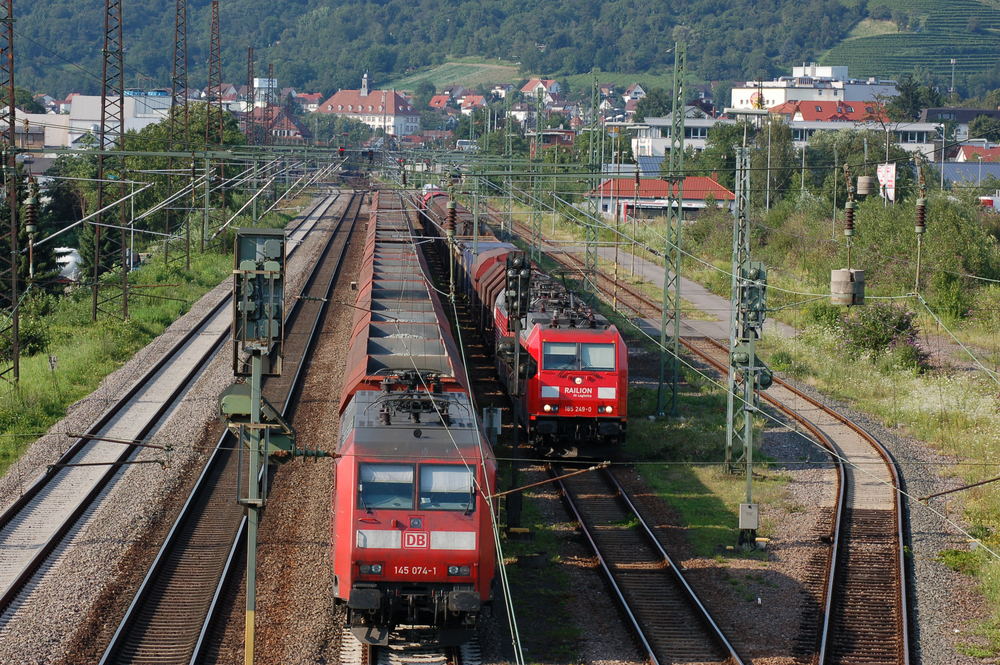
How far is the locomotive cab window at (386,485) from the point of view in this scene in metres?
14.3

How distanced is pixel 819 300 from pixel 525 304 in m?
25.7

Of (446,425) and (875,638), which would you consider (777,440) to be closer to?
(875,638)

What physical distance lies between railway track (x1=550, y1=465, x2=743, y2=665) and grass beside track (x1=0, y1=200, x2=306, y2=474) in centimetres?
1114

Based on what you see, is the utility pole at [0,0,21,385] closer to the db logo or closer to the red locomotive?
the red locomotive

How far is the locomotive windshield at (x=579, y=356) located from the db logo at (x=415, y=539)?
9591 millimetres

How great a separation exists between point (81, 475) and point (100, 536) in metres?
3.76

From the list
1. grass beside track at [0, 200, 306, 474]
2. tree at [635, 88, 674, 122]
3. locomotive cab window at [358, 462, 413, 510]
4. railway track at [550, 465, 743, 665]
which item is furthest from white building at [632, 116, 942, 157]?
locomotive cab window at [358, 462, 413, 510]

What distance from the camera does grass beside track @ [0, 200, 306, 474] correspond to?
26125mm

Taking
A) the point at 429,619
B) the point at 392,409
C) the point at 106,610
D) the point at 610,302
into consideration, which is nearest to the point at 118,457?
the point at 106,610

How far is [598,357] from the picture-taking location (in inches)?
917

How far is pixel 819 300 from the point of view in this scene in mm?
43125

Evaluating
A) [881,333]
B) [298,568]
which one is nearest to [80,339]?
[298,568]

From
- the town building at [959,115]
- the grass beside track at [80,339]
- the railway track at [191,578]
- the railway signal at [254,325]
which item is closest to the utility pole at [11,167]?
the grass beside track at [80,339]

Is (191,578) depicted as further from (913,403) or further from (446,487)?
(913,403)
